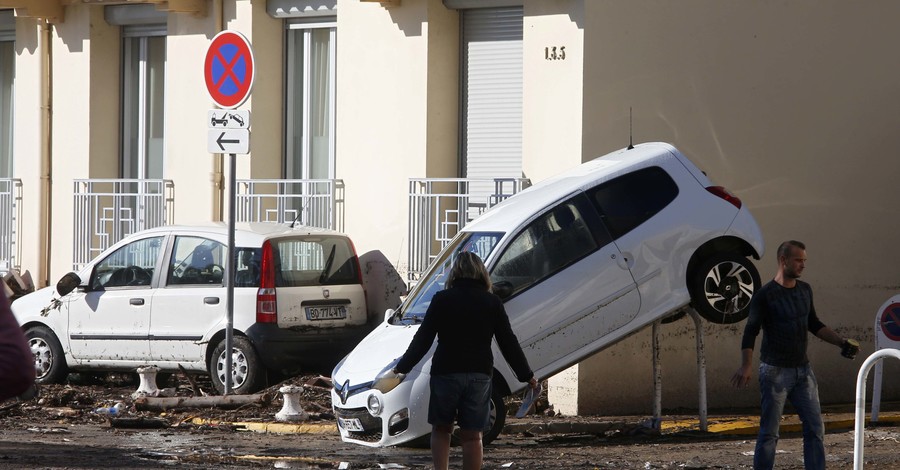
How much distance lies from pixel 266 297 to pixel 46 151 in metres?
6.09

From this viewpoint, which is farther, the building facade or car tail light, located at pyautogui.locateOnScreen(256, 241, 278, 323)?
car tail light, located at pyautogui.locateOnScreen(256, 241, 278, 323)

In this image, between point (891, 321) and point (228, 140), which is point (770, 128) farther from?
point (228, 140)

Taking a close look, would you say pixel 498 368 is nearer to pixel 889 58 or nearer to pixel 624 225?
pixel 624 225

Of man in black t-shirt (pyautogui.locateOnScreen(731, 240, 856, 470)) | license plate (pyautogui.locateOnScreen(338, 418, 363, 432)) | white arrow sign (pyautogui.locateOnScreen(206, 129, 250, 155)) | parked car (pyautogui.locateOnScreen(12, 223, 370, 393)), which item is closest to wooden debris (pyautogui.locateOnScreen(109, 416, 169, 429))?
parked car (pyautogui.locateOnScreen(12, 223, 370, 393))

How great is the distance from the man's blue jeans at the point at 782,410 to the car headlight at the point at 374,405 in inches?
122

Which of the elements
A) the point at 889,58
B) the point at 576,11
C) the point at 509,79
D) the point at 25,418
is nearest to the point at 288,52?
the point at 509,79

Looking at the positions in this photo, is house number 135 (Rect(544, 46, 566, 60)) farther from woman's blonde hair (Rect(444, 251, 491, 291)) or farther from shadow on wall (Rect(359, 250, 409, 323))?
woman's blonde hair (Rect(444, 251, 491, 291))

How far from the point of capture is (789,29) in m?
13.5

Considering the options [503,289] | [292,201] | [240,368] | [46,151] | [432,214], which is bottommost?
[240,368]

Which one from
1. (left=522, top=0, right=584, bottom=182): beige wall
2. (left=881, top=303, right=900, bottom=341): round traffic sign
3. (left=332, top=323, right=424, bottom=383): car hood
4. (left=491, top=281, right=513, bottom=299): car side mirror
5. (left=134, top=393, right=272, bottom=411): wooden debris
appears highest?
(left=522, top=0, right=584, bottom=182): beige wall

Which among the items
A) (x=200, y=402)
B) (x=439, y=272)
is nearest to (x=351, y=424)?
(x=439, y=272)

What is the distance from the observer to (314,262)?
46.5 ft

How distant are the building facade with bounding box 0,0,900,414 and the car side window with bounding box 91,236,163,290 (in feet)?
6.35

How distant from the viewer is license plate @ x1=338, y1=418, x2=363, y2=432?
10.8 metres
